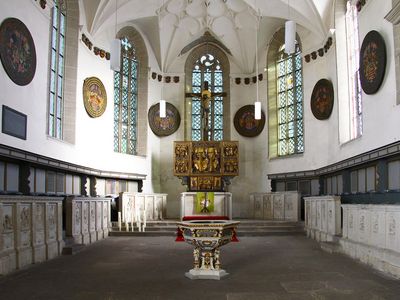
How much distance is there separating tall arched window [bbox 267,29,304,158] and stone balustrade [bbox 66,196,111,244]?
8550 millimetres

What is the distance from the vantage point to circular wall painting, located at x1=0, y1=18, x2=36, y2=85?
33.6 ft

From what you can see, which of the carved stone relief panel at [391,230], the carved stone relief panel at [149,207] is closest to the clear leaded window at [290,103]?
the carved stone relief panel at [149,207]

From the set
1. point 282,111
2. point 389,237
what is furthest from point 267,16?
point 389,237

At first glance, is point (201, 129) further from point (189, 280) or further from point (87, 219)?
point (189, 280)

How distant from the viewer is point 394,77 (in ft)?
33.7

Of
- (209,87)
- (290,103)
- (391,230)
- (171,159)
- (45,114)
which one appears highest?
(209,87)

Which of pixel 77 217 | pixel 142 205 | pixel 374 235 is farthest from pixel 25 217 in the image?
pixel 142 205

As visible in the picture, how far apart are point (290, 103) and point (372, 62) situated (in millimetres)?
8028

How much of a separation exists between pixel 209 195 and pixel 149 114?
540cm

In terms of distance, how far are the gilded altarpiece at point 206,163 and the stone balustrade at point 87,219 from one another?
4235 mm

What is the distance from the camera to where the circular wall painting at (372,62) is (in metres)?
11.0

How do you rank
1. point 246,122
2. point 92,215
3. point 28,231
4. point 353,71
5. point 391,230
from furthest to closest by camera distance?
point 246,122 < point 353,71 < point 92,215 < point 28,231 < point 391,230

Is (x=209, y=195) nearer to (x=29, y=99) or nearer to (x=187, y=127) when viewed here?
(x=187, y=127)

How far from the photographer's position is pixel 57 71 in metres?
14.8
